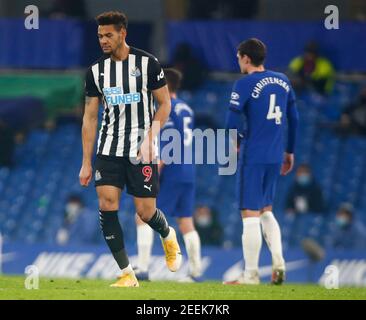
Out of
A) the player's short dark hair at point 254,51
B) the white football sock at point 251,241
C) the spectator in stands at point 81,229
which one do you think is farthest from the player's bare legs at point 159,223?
the spectator in stands at point 81,229

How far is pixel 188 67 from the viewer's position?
961 inches

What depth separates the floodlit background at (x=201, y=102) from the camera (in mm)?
22375

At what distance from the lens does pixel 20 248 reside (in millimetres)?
21188

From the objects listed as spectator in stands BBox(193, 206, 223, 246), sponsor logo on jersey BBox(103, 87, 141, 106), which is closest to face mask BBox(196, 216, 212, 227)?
spectator in stands BBox(193, 206, 223, 246)

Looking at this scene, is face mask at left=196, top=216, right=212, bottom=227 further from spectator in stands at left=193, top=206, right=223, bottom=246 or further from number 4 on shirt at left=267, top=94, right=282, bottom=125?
number 4 on shirt at left=267, top=94, right=282, bottom=125

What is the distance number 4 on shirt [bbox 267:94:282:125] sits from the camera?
44.7 feet

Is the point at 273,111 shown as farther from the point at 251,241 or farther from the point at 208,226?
the point at 208,226

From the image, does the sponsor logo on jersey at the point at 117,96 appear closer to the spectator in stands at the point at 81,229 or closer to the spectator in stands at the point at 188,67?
the spectator in stands at the point at 81,229

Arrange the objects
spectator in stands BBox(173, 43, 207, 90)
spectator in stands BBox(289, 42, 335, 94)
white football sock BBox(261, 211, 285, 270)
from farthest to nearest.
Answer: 1. spectator in stands BBox(173, 43, 207, 90)
2. spectator in stands BBox(289, 42, 335, 94)
3. white football sock BBox(261, 211, 285, 270)

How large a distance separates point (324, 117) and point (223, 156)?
344 cm

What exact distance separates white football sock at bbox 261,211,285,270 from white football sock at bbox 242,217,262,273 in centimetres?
18

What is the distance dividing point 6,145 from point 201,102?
11.4 feet

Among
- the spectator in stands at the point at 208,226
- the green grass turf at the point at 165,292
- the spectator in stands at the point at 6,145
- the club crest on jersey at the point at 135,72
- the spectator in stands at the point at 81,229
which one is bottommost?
the spectator in stands at the point at 81,229

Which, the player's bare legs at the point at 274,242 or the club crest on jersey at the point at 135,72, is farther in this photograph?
the player's bare legs at the point at 274,242
